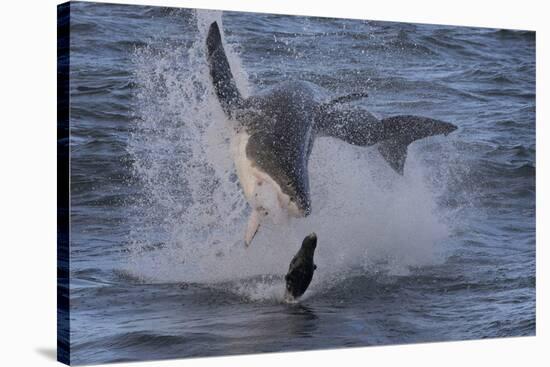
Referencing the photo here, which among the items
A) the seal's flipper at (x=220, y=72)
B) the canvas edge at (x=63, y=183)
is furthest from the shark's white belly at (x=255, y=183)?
the canvas edge at (x=63, y=183)

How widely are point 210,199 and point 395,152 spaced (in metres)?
2.09

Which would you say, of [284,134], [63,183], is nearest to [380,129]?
[284,134]

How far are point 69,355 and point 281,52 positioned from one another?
351 centimetres

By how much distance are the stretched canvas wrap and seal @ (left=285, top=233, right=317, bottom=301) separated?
0.01 meters

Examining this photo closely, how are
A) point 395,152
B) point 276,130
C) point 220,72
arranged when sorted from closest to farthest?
point 220,72
point 276,130
point 395,152

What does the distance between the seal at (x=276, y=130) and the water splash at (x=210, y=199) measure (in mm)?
90

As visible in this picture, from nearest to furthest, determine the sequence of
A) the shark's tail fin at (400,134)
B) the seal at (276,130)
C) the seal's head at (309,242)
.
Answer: the seal at (276,130) < the seal's head at (309,242) < the shark's tail fin at (400,134)

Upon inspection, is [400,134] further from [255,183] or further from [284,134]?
[255,183]

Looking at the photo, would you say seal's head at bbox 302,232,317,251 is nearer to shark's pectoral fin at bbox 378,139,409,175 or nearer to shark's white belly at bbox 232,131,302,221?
shark's white belly at bbox 232,131,302,221

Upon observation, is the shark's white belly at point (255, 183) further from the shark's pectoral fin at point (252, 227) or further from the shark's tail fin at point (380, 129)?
the shark's tail fin at point (380, 129)

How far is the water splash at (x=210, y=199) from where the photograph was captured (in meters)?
10.6

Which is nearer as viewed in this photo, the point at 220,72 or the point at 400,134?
the point at 220,72

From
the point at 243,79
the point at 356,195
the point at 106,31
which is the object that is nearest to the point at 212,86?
the point at 243,79

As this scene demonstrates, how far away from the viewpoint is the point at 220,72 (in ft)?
35.6
